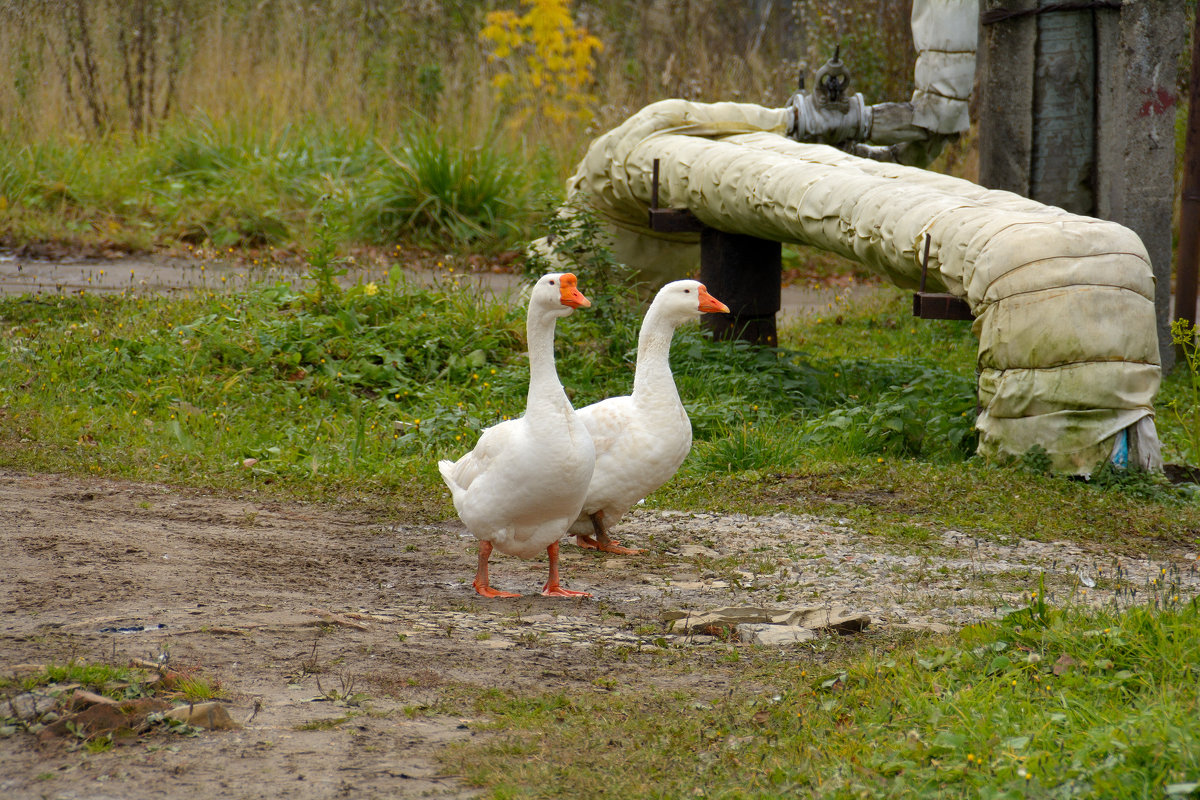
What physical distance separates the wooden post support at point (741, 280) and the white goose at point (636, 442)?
315 centimetres

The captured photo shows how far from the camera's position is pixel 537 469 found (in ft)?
13.8

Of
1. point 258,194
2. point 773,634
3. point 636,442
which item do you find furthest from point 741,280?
point 258,194

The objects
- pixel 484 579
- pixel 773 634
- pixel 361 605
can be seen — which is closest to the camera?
pixel 773 634

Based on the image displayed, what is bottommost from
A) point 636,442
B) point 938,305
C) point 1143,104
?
point 636,442

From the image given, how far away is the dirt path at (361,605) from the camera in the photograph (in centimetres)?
279

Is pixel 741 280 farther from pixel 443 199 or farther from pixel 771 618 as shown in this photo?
pixel 771 618

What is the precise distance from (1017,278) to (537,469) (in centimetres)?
286

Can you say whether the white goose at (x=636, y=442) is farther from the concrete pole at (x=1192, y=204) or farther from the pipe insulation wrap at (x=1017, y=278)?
the concrete pole at (x=1192, y=204)

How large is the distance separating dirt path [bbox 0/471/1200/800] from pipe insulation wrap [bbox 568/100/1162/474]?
1.01m

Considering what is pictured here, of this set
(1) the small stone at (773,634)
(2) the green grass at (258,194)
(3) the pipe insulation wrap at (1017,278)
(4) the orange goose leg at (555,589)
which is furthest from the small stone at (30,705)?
(2) the green grass at (258,194)

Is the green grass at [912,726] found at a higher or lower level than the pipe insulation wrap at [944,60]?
lower

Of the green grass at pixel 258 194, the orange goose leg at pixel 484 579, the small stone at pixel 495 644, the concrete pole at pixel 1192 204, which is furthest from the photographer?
the green grass at pixel 258 194

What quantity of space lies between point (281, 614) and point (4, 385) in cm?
427

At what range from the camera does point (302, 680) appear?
3.29 meters
